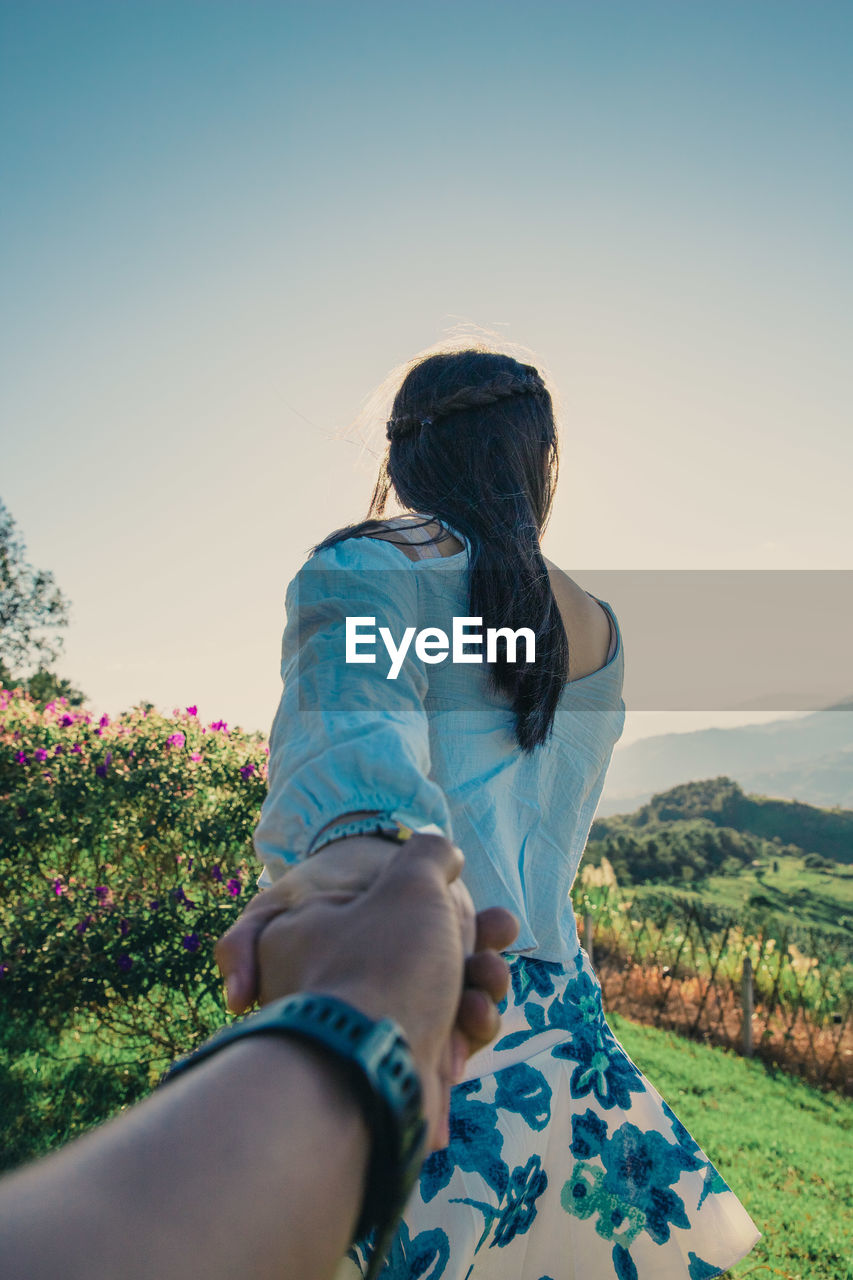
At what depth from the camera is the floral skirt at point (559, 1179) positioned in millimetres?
1157

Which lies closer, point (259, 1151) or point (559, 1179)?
point (259, 1151)

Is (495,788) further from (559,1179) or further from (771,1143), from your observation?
(771,1143)

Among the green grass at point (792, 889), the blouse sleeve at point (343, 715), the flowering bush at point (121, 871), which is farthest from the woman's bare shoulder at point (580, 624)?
the green grass at point (792, 889)

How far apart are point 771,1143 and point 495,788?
621 centimetres

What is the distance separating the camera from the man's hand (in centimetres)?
63

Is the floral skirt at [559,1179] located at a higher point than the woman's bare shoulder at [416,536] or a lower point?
lower

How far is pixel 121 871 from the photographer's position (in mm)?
5766

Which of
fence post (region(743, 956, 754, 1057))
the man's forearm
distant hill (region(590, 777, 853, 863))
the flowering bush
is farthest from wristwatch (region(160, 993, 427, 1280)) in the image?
distant hill (region(590, 777, 853, 863))

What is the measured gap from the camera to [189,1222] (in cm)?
47

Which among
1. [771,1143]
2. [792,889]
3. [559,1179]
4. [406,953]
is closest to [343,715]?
[406,953]

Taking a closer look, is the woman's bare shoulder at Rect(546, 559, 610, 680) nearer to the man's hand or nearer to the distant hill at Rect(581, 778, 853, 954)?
the man's hand

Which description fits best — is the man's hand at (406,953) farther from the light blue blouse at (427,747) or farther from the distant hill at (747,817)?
the distant hill at (747,817)

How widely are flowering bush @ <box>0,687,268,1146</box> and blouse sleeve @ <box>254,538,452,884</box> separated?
4.00m

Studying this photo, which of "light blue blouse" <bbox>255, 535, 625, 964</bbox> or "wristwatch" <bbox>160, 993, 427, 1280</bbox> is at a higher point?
"light blue blouse" <bbox>255, 535, 625, 964</bbox>
